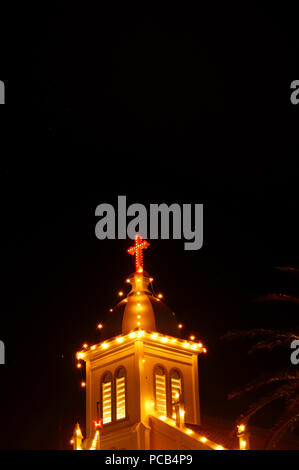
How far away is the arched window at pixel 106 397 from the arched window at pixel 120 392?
16.4 inches

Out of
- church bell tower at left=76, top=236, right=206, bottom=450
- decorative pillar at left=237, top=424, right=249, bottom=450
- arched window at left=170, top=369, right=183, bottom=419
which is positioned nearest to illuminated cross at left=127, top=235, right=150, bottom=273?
church bell tower at left=76, top=236, right=206, bottom=450

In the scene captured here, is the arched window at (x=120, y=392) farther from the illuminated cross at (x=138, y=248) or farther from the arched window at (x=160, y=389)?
the illuminated cross at (x=138, y=248)

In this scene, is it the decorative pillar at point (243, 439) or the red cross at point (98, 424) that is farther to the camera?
the red cross at point (98, 424)

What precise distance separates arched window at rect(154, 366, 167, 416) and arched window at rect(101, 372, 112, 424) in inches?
81.5

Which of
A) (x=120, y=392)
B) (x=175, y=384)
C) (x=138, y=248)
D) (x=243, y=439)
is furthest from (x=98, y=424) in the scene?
(x=138, y=248)

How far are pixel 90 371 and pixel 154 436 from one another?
493 centimetres

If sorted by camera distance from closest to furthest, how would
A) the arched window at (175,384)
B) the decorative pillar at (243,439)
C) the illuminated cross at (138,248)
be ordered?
the decorative pillar at (243,439) → the arched window at (175,384) → the illuminated cross at (138,248)

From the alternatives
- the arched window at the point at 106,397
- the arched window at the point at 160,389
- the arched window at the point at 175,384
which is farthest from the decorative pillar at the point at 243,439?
the arched window at the point at 106,397

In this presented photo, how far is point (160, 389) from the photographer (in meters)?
37.7

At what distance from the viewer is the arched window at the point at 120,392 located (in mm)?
37375

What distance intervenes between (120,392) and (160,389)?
1693mm

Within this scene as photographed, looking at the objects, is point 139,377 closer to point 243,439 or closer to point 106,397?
point 106,397
